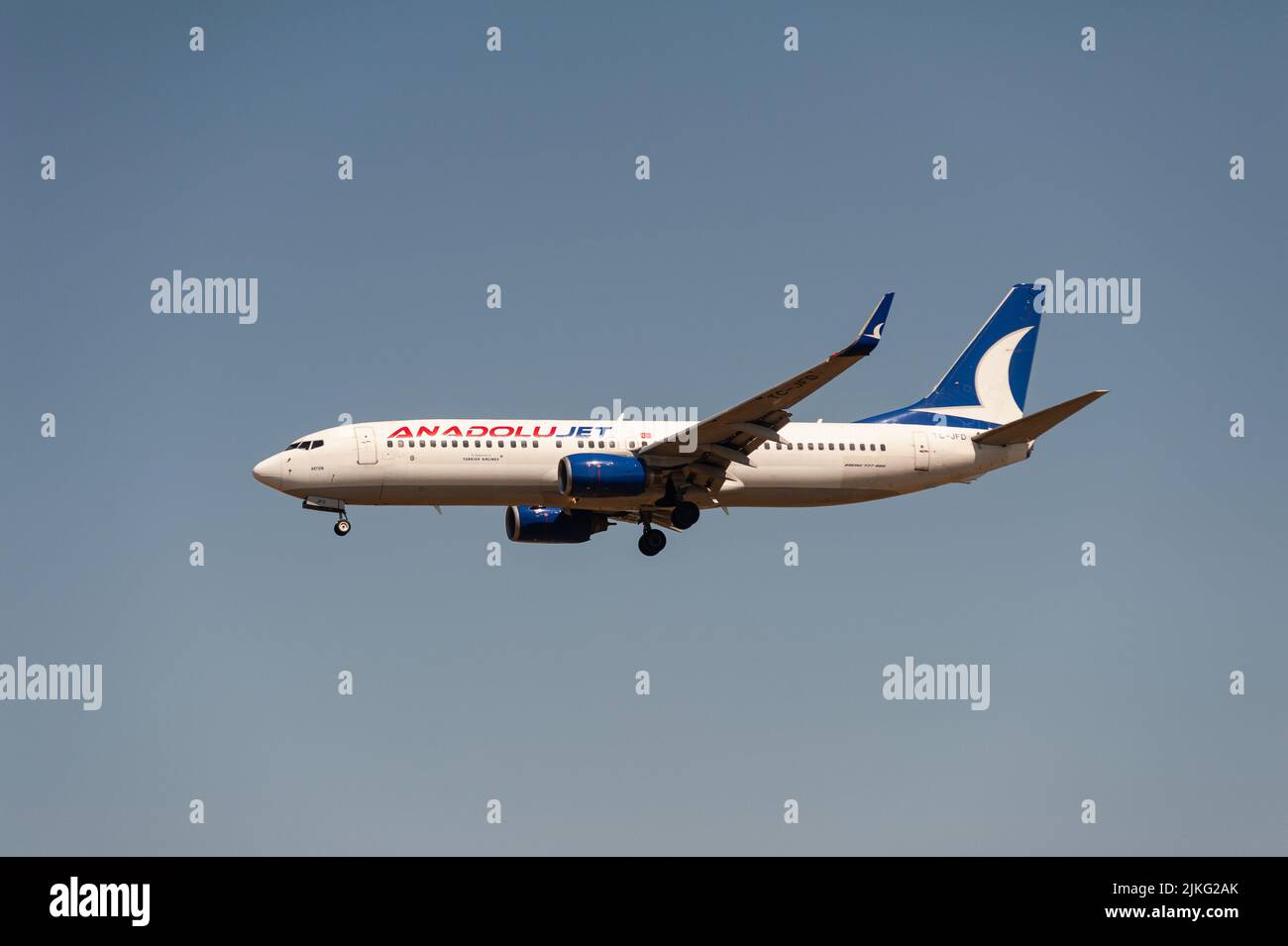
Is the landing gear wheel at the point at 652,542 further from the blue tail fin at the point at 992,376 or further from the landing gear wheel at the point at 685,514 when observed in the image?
the blue tail fin at the point at 992,376

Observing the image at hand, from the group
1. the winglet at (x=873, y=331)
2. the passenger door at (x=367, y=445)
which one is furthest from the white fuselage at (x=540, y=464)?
the winglet at (x=873, y=331)

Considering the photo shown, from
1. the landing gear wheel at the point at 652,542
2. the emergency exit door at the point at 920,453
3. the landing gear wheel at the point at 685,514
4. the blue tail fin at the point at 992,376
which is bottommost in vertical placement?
the landing gear wheel at the point at 652,542

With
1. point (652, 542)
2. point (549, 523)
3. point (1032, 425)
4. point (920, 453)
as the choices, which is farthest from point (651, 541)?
point (1032, 425)

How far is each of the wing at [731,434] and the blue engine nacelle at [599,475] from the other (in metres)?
0.89

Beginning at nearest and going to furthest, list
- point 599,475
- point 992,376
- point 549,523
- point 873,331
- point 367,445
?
point 873,331
point 599,475
point 367,445
point 549,523
point 992,376

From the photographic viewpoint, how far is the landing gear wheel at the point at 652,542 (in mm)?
67812

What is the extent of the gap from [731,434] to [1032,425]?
10932 mm

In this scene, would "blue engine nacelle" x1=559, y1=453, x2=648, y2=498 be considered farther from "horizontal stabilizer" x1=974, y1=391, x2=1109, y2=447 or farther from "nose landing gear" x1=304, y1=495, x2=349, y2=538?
"horizontal stabilizer" x1=974, y1=391, x2=1109, y2=447

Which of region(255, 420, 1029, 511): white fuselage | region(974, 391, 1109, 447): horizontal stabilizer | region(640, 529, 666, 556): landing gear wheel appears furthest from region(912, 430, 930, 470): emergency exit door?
region(640, 529, 666, 556): landing gear wheel

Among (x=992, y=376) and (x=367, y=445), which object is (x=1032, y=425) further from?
(x=367, y=445)

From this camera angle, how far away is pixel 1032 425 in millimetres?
66312

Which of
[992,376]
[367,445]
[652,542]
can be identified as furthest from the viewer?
[992,376]
